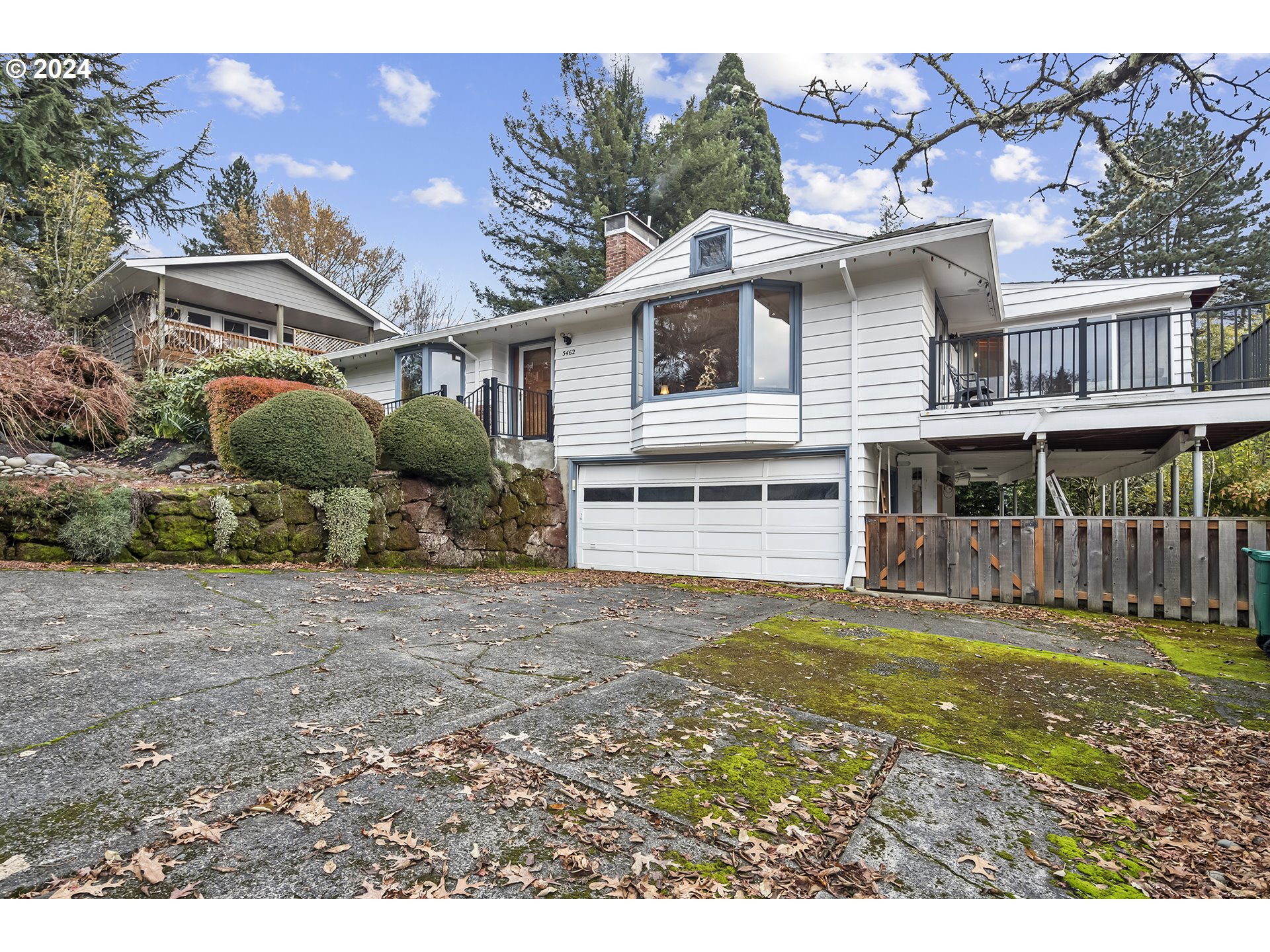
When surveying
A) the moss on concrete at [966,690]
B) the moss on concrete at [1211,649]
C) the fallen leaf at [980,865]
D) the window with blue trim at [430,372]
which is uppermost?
the window with blue trim at [430,372]

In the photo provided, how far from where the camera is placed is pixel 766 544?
9.52 metres

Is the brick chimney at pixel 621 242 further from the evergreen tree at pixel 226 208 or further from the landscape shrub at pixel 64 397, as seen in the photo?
the evergreen tree at pixel 226 208

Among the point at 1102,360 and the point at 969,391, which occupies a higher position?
the point at 1102,360

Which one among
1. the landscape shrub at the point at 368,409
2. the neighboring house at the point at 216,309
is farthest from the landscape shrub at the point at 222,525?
the neighboring house at the point at 216,309

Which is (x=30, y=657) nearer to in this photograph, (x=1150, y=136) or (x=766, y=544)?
(x=766, y=544)

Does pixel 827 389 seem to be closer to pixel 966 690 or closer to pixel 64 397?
pixel 966 690

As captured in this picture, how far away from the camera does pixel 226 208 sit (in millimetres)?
27797

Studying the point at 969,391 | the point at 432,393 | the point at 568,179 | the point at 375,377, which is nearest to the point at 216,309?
the point at 375,377

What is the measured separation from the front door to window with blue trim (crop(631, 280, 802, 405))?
306 centimetres

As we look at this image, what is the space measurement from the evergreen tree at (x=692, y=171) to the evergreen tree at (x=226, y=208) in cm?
1779

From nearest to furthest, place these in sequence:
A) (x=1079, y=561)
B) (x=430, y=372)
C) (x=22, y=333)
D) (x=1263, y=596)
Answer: (x=1263, y=596) < (x=1079, y=561) < (x=22, y=333) < (x=430, y=372)

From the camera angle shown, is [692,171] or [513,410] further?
[692,171]

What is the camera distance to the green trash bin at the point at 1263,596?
500 cm

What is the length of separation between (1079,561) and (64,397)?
1400 cm
